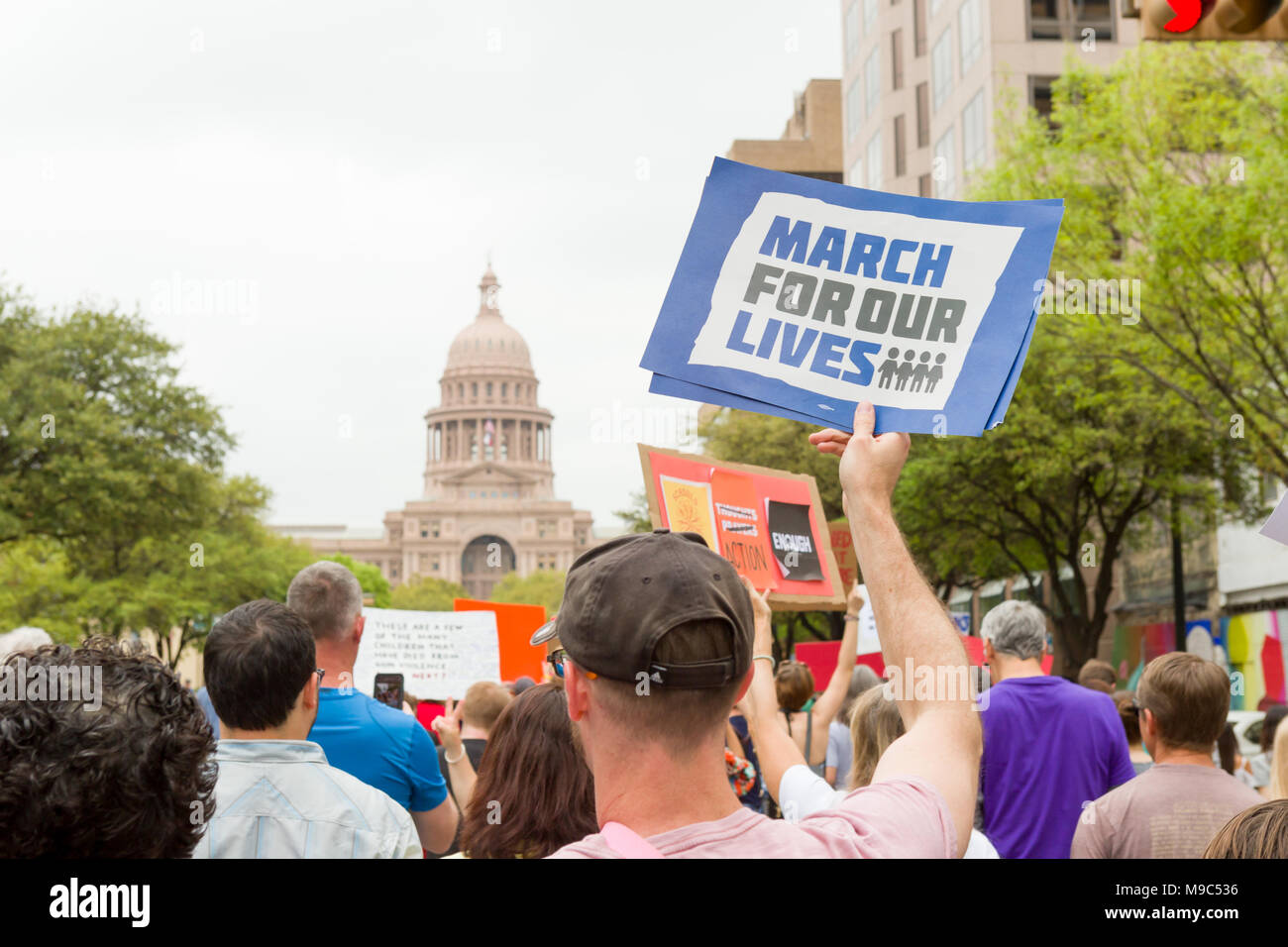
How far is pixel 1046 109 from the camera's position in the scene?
3841 centimetres

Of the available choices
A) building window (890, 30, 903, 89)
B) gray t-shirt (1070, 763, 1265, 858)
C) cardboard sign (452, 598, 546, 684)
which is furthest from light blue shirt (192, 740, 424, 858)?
building window (890, 30, 903, 89)

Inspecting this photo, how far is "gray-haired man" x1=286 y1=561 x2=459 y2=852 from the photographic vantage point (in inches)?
167

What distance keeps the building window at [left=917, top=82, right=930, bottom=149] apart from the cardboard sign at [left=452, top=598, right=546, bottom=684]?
36787 mm

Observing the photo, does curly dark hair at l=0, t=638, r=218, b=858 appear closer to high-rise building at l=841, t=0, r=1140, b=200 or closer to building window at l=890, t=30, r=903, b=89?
high-rise building at l=841, t=0, r=1140, b=200

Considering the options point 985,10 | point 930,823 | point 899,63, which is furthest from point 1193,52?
point 899,63

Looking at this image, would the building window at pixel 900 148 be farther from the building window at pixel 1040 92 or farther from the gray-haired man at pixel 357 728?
the gray-haired man at pixel 357 728

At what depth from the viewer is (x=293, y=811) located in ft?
10.3

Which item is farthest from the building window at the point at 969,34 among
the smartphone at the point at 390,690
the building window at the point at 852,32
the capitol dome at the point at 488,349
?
the capitol dome at the point at 488,349

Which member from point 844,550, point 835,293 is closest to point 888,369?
point 835,293

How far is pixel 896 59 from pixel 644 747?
48.5m

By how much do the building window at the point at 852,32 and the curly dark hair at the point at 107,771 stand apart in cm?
5223

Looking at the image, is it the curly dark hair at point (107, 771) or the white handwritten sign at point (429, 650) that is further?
the white handwritten sign at point (429, 650)

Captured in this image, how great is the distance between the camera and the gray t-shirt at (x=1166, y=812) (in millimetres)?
3898

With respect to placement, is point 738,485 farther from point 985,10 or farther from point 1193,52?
point 985,10
